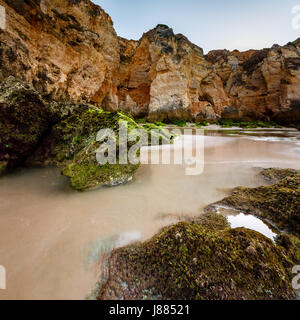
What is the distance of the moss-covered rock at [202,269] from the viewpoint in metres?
0.85

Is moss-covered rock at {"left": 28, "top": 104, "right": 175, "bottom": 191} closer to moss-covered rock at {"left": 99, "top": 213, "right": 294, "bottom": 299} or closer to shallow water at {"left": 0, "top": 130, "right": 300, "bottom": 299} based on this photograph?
shallow water at {"left": 0, "top": 130, "right": 300, "bottom": 299}

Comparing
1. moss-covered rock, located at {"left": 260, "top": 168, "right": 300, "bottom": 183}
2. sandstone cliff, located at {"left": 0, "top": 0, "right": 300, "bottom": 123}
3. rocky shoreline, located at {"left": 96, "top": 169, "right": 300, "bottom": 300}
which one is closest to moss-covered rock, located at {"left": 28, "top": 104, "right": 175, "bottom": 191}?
rocky shoreline, located at {"left": 96, "top": 169, "right": 300, "bottom": 300}

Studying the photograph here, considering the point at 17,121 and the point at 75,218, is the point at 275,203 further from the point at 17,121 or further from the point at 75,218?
the point at 17,121

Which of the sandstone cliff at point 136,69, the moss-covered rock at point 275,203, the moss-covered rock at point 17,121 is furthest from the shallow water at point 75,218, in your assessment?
the sandstone cliff at point 136,69

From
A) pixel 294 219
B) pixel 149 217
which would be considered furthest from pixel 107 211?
pixel 294 219

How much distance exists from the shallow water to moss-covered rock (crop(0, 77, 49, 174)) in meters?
0.48

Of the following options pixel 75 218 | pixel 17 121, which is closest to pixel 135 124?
pixel 17 121

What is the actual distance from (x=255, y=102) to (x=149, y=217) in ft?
97.6

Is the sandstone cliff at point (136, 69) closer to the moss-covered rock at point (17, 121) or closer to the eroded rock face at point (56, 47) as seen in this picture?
the eroded rock face at point (56, 47)

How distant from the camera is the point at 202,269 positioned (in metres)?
0.93

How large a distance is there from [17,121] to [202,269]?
13.0 feet

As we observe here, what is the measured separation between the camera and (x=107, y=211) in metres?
1.83

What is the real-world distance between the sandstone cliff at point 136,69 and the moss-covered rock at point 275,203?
Result: 926 cm
